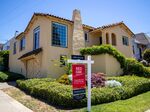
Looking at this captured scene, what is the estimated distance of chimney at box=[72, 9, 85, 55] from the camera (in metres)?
20.2

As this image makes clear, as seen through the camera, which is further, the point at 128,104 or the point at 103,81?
the point at 103,81

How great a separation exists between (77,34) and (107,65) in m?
5.38

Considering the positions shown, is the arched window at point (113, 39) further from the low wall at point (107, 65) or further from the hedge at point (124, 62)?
the low wall at point (107, 65)

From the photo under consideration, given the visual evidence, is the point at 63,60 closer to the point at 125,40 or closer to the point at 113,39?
the point at 113,39

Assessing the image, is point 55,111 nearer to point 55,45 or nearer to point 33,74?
point 55,45

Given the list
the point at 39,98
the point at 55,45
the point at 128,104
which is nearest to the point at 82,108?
the point at 128,104

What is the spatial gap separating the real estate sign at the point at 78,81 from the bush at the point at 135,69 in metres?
10.9

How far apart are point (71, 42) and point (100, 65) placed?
14.9ft

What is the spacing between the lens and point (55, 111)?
8.72m

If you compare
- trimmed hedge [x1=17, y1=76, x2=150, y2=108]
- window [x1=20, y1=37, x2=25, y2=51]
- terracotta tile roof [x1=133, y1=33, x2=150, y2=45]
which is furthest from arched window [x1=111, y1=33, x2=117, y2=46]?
terracotta tile roof [x1=133, y1=33, x2=150, y2=45]

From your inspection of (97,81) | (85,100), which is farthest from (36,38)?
(85,100)

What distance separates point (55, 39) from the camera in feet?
63.4

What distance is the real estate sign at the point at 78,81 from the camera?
852cm

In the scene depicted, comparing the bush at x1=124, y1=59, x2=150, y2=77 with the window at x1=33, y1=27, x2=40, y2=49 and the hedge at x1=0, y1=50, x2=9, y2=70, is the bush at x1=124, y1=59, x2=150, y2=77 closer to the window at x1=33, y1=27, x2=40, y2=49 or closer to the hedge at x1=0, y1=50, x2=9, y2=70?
the window at x1=33, y1=27, x2=40, y2=49
